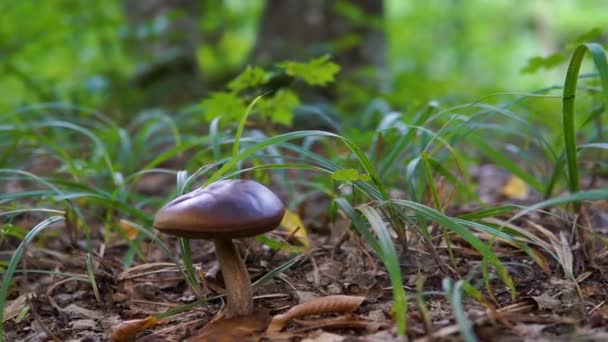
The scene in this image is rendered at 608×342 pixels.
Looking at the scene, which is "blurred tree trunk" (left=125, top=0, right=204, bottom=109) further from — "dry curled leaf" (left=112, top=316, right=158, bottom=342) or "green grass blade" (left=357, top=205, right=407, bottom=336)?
"green grass blade" (left=357, top=205, right=407, bottom=336)

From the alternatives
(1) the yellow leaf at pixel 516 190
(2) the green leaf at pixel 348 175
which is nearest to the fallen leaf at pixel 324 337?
(2) the green leaf at pixel 348 175

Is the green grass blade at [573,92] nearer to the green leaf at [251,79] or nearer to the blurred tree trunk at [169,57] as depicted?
the green leaf at [251,79]

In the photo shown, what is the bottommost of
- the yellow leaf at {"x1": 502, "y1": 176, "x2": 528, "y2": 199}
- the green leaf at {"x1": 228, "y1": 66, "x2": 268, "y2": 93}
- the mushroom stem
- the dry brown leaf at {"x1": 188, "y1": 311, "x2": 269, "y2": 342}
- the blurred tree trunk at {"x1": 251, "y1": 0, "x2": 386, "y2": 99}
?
the yellow leaf at {"x1": 502, "y1": 176, "x2": 528, "y2": 199}

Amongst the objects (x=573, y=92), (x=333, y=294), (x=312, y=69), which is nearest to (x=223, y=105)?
(x=312, y=69)

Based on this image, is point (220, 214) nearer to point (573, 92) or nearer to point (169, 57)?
point (573, 92)

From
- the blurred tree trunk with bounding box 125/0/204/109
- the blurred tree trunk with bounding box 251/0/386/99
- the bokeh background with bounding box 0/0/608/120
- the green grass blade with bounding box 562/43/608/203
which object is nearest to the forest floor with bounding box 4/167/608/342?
the green grass blade with bounding box 562/43/608/203

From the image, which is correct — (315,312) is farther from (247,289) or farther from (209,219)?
(209,219)

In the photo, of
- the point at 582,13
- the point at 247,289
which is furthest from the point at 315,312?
the point at 582,13
